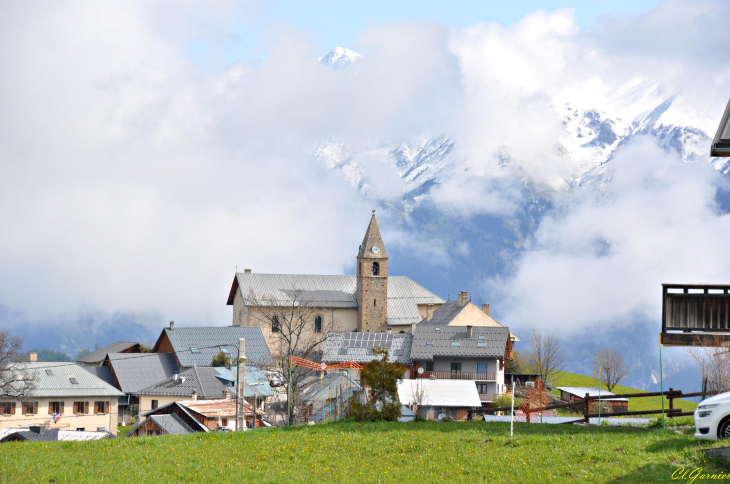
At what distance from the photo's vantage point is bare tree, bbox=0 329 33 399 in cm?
5678

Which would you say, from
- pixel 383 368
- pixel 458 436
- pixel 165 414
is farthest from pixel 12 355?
pixel 458 436

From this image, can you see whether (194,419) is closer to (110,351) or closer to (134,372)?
(134,372)

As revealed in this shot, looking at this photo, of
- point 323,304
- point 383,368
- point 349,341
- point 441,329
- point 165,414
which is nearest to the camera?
point 383,368

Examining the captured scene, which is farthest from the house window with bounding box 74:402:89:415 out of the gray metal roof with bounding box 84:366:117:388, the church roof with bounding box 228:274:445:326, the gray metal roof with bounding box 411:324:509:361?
the church roof with bounding box 228:274:445:326

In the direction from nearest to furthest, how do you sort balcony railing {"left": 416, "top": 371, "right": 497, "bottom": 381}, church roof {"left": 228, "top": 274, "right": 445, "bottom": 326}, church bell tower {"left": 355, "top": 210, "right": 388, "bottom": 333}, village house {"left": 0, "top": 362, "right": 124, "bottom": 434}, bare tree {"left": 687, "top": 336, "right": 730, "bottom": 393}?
bare tree {"left": 687, "top": 336, "right": 730, "bottom": 393}
village house {"left": 0, "top": 362, "right": 124, "bottom": 434}
balcony railing {"left": 416, "top": 371, "right": 497, "bottom": 381}
church bell tower {"left": 355, "top": 210, "right": 388, "bottom": 333}
church roof {"left": 228, "top": 274, "right": 445, "bottom": 326}

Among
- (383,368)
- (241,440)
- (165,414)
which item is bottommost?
(165,414)

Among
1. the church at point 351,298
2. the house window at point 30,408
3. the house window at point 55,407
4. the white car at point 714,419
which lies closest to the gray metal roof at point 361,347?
the church at point 351,298

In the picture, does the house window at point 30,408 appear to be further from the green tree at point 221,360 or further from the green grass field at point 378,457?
the green grass field at point 378,457

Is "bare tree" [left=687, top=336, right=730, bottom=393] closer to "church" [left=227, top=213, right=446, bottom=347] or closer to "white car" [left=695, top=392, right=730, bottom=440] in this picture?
"white car" [left=695, top=392, right=730, bottom=440]

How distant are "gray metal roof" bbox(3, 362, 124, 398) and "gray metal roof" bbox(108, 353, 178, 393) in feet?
15.0

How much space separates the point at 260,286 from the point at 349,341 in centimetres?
2636

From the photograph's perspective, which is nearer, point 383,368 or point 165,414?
point 383,368

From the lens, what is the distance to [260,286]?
307ft

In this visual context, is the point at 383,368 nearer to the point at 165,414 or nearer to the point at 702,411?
the point at 702,411
